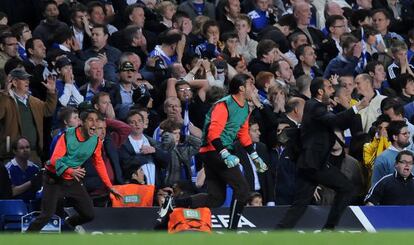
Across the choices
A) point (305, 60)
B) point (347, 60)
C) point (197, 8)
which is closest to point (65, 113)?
point (305, 60)

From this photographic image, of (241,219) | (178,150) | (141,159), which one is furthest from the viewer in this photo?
(178,150)

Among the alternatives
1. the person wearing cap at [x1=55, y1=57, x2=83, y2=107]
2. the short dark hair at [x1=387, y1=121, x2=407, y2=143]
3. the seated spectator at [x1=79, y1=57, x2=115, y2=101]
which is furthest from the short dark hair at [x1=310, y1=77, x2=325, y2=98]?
the person wearing cap at [x1=55, y1=57, x2=83, y2=107]

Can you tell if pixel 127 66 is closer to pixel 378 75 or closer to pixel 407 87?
pixel 378 75

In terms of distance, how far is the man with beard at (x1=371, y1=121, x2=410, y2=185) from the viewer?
64.7 ft

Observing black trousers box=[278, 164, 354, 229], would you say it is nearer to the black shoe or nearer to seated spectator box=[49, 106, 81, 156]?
the black shoe

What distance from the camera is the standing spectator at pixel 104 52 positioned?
21344mm

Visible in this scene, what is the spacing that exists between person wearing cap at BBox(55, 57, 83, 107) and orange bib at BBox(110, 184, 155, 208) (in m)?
1.87

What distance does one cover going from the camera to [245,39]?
23.3 metres

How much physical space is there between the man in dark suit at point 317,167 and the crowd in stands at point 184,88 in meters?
0.26

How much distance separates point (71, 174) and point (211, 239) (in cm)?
649

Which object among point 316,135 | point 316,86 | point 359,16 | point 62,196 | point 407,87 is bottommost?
point 359,16

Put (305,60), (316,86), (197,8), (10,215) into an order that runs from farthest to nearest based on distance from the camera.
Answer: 1. (197,8)
2. (305,60)
3. (316,86)
4. (10,215)

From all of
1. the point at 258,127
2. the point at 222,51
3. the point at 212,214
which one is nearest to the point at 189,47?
the point at 222,51

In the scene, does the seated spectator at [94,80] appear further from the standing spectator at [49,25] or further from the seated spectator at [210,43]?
the seated spectator at [210,43]
